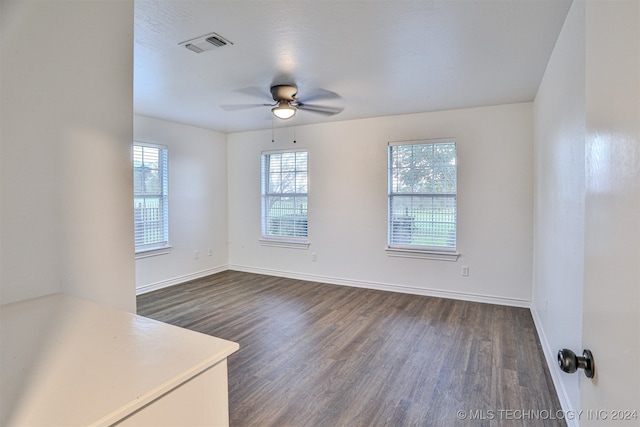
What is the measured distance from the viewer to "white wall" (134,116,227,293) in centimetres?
462

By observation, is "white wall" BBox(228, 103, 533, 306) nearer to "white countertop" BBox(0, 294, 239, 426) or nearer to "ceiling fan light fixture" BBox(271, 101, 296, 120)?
"ceiling fan light fixture" BBox(271, 101, 296, 120)

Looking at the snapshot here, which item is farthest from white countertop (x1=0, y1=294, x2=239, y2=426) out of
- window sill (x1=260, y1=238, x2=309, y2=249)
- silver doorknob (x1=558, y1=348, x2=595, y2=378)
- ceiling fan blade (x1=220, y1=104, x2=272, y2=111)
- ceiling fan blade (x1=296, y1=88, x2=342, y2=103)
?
window sill (x1=260, y1=238, x2=309, y2=249)

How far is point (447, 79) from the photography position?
304 cm

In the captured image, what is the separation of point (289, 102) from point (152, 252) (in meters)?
3.00

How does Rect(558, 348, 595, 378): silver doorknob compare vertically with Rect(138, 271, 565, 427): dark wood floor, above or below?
above

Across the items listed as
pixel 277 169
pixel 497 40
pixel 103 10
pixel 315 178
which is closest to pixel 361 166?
pixel 315 178

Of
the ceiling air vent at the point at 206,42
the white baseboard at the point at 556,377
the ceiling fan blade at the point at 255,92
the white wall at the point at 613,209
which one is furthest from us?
the ceiling fan blade at the point at 255,92

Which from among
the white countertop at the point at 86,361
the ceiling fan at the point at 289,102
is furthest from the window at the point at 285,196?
the white countertop at the point at 86,361

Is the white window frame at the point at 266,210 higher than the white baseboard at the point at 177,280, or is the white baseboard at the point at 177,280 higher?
the white window frame at the point at 266,210

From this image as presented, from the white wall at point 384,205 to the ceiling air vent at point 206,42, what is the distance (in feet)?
8.83

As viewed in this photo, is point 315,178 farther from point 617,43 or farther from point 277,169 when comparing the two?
point 617,43

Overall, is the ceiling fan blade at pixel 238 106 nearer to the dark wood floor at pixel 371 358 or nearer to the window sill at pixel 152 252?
the window sill at pixel 152 252

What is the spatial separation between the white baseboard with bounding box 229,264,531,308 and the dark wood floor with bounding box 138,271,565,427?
14 cm

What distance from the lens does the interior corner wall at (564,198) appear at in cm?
169
